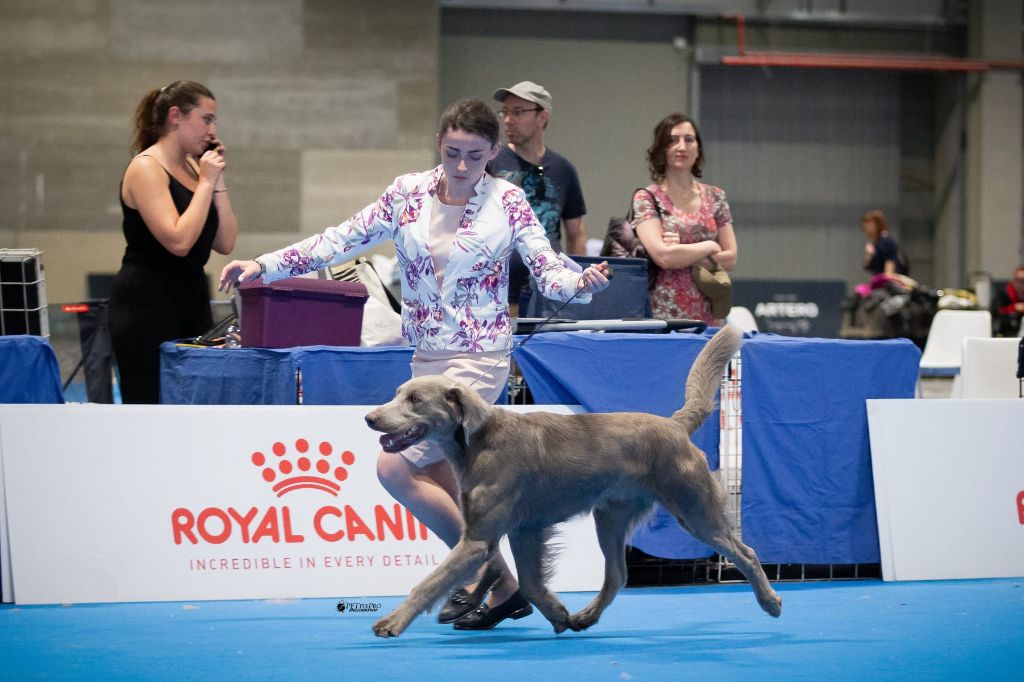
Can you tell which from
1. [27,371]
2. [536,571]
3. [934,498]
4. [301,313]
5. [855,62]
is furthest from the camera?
[855,62]

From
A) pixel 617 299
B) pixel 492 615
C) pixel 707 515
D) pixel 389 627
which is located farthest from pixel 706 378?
pixel 617 299

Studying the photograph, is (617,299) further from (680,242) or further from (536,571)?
(536,571)

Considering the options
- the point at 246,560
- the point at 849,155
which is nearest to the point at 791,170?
the point at 849,155

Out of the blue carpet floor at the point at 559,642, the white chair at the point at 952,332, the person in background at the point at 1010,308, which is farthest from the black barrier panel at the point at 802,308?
the blue carpet floor at the point at 559,642

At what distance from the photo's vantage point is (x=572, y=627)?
3441 millimetres

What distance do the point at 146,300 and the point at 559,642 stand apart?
2.05 metres

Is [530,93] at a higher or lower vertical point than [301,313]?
higher

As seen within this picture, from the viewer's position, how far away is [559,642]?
11.1 ft

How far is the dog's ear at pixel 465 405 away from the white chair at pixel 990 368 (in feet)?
12.1

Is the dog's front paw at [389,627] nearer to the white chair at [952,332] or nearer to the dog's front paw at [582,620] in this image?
the dog's front paw at [582,620]

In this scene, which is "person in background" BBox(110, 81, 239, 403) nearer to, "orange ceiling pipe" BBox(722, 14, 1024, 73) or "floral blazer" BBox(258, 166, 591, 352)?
"floral blazer" BBox(258, 166, 591, 352)

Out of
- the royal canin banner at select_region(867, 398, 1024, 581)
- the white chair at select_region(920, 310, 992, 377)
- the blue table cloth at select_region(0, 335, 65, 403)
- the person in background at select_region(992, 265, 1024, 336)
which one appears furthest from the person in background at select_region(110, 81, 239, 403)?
the person in background at select_region(992, 265, 1024, 336)

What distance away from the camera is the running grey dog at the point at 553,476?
2.98 metres

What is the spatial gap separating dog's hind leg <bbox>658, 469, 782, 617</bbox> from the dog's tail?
0.19 meters
